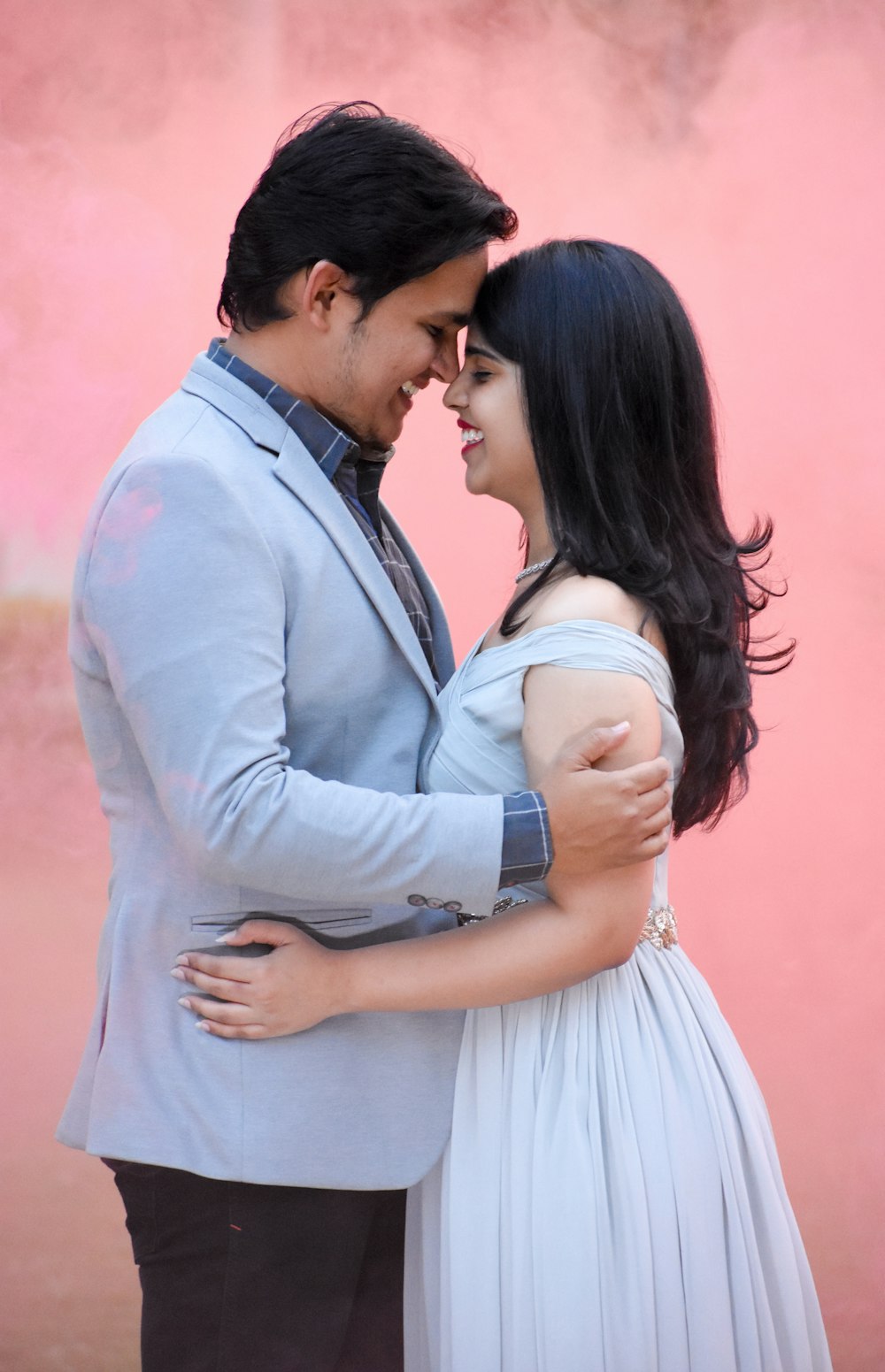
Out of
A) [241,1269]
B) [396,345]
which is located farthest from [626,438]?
[241,1269]

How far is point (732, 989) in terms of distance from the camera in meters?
2.83

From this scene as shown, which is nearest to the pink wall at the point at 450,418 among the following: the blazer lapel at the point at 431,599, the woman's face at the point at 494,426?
the blazer lapel at the point at 431,599

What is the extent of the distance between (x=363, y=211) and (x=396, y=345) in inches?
5.9

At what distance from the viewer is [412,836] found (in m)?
1.25

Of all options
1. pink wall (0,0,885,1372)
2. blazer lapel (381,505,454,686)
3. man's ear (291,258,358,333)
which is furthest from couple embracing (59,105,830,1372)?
pink wall (0,0,885,1372)

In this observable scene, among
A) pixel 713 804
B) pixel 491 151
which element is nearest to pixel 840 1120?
pixel 713 804

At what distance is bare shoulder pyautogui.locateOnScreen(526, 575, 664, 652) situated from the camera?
1420 mm

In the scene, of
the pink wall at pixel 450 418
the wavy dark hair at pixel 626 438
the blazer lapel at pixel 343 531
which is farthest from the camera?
the pink wall at pixel 450 418

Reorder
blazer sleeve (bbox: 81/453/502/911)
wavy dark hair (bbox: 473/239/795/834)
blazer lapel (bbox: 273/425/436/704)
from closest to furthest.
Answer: blazer sleeve (bbox: 81/453/502/911) < blazer lapel (bbox: 273/425/436/704) < wavy dark hair (bbox: 473/239/795/834)

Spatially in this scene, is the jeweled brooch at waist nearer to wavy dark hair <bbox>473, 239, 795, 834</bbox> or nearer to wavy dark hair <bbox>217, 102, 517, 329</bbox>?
wavy dark hair <bbox>473, 239, 795, 834</bbox>

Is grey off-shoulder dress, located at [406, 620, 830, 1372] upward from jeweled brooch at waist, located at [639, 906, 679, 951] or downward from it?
downward

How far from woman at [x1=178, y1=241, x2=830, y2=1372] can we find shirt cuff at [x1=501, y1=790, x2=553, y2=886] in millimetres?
72

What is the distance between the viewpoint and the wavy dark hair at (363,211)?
4.75ft

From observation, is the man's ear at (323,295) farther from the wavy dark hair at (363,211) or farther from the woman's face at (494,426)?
the woman's face at (494,426)
